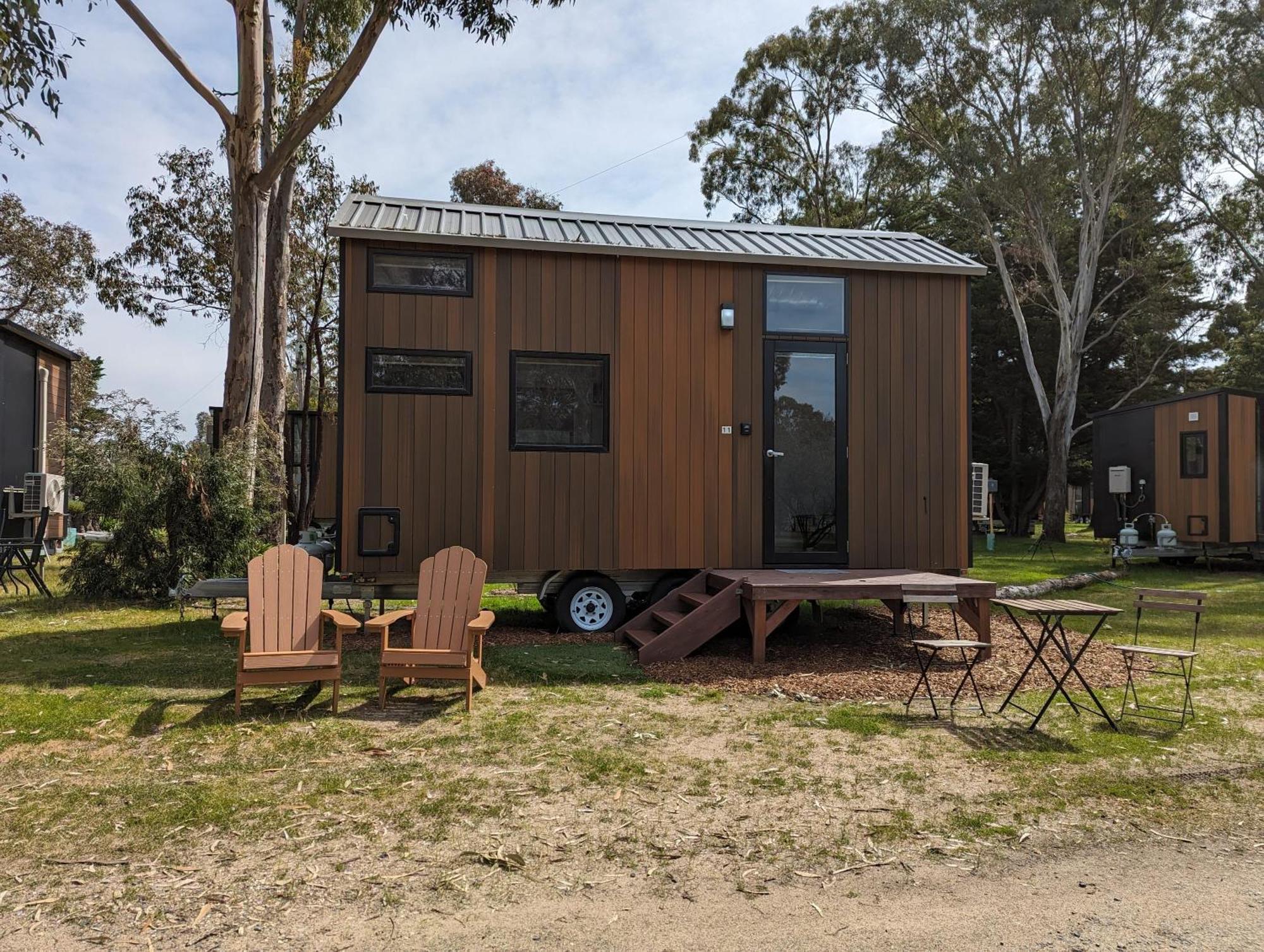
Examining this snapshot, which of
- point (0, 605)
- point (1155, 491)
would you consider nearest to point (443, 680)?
point (0, 605)

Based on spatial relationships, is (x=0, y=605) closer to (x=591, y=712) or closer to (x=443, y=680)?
(x=443, y=680)

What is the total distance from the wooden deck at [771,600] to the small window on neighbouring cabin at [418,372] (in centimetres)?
245

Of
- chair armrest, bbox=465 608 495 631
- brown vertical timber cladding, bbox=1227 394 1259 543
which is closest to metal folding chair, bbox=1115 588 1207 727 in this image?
chair armrest, bbox=465 608 495 631

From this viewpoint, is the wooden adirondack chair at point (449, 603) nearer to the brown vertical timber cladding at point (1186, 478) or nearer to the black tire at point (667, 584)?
the black tire at point (667, 584)

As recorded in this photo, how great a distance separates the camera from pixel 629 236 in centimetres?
757

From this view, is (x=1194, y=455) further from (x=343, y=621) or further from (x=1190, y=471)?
(x=343, y=621)

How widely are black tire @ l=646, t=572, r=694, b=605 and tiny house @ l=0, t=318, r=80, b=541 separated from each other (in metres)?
8.64

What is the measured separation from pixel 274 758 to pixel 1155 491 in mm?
14995

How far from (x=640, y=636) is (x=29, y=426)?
37.1 feet

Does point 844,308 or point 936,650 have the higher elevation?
point 844,308

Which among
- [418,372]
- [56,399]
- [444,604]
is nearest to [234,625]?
[444,604]

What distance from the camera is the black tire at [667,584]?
7.43 m

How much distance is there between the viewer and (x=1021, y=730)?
14.9 ft

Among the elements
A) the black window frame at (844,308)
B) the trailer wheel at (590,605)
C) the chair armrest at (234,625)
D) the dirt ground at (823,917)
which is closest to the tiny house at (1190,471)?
the black window frame at (844,308)
